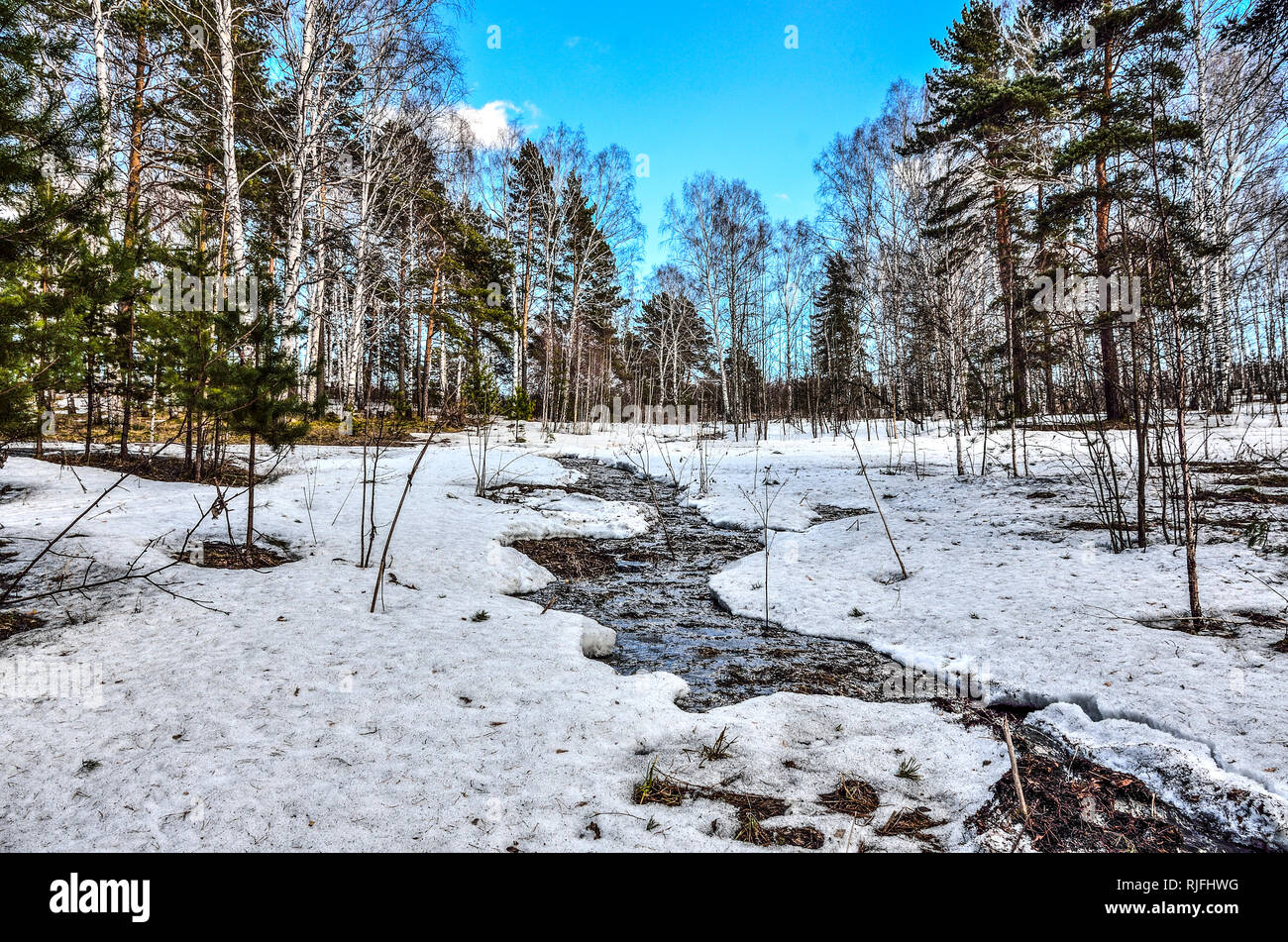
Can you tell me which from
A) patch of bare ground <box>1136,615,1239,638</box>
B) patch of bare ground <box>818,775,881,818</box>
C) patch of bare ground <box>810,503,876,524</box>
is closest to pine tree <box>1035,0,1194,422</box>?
patch of bare ground <box>810,503,876,524</box>

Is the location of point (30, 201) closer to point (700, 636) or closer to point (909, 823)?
point (700, 636)

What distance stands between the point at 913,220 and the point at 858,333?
765 centimetres

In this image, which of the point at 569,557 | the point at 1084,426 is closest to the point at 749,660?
the point at 569,557

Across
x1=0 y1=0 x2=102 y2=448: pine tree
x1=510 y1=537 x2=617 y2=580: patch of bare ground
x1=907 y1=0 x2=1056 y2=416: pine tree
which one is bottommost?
x1=510 y1=537 x2=617 y2=580: patch of bare ground

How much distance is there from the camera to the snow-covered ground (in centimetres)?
170

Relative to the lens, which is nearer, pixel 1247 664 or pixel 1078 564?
pixel 1247 664

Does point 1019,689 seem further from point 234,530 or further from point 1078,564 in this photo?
point 234,530

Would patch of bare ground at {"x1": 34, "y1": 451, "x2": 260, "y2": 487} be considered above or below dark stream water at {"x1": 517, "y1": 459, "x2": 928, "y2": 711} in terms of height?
above


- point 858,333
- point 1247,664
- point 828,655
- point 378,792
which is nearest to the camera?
point 378,792

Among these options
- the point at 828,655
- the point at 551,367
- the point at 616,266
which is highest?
the point at 616,266

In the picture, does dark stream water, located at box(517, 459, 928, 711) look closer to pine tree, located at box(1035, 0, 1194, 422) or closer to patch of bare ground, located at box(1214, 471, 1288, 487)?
patch of bare ground, located at box(1214, 471, 1288, 487)

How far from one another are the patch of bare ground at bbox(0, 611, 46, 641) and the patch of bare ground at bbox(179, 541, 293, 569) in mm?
975
